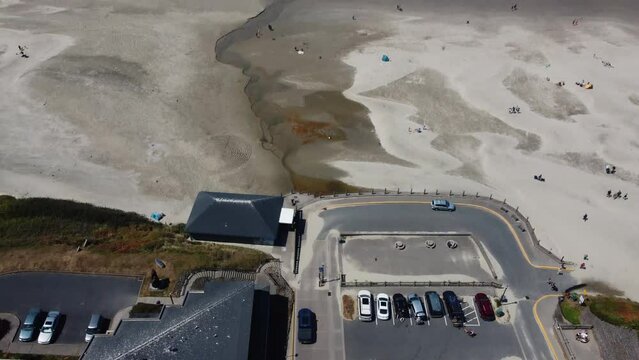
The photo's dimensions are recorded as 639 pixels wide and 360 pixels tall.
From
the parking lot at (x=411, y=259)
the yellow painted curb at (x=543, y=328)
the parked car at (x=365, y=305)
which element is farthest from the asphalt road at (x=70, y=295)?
the yellow painted curb at (x=543, y=328)

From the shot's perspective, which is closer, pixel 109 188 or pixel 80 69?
pixel 109 188

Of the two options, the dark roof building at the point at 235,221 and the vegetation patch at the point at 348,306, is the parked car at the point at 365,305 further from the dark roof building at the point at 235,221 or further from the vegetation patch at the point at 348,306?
the dark roof building at the point at 235,221

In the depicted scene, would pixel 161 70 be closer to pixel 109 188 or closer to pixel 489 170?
pixel 109 188

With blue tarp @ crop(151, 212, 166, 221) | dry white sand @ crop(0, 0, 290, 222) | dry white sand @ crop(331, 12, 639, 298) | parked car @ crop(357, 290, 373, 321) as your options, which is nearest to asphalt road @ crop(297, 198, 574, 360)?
parked car @ crop(357, 290, 373, 321)

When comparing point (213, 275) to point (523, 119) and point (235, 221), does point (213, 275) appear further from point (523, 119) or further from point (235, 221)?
point (523, 119)

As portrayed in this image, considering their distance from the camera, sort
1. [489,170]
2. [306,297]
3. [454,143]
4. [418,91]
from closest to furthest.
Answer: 1. [306,297]
2. [489,170]
3. [454,143]
4. [418,91]

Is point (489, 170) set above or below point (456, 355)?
Result: above

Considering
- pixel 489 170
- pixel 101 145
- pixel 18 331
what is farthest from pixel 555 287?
pixel 101 145

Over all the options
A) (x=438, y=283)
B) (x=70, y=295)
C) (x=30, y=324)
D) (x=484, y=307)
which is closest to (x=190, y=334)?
(x=70, y=295)
